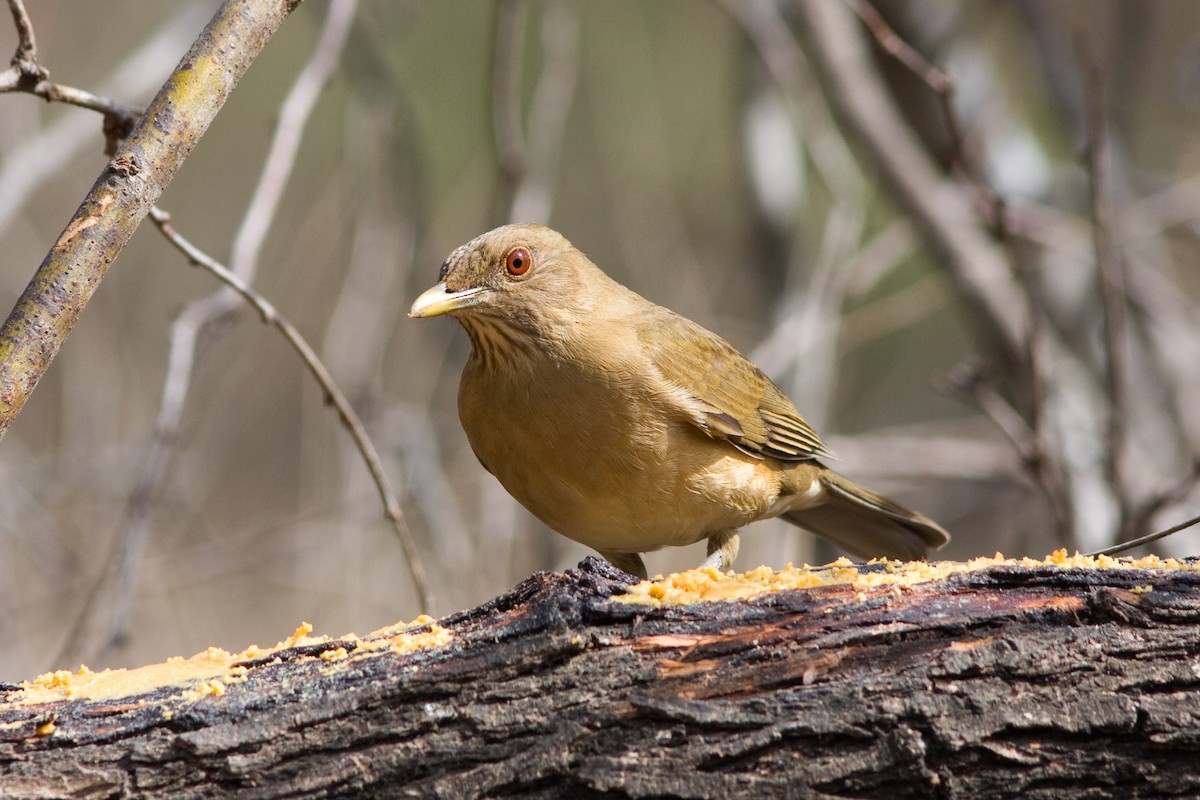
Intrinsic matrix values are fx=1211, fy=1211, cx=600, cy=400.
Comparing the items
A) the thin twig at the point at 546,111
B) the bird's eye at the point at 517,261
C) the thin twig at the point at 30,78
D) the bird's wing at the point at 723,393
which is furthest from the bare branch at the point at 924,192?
the thin twig at the point at 30,78

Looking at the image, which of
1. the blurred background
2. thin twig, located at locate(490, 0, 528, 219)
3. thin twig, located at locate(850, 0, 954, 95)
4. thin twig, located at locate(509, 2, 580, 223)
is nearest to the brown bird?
the blurred background

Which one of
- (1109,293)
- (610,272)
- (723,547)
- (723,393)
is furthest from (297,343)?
(610,272)

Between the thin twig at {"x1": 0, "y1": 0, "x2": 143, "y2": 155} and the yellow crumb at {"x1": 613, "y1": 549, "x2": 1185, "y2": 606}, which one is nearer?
the yellow crumb at {"x1": 613, "y1": 549, "x2": 1185, "y2": 606}

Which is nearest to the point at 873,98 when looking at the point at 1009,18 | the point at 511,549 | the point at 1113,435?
the point at 1009,18

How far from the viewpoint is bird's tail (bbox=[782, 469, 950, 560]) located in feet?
17.7

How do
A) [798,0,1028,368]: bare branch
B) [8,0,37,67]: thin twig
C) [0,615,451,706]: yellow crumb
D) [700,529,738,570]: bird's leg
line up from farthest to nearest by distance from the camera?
[798,0,1028,368]: bare branch → [700,529,738,570]: bird's leg → [8,0,37,67]: thin twig → [0,615,451,706]: yellow crumb

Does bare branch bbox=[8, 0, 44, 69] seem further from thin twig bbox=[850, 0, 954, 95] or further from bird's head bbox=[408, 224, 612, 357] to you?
thin twig bbox=[850, 0, 954, 95]

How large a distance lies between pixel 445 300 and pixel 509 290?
27cm

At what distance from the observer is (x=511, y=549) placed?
771cm

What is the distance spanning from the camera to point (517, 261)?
15.5 ft

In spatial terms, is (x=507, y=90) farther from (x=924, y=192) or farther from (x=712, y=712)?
(x=712, y=712)

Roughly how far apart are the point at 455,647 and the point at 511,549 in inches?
197

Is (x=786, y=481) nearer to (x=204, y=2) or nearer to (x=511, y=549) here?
(x=511, y=549)

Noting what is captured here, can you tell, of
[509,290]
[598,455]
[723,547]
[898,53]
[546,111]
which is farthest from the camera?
[546,111]
